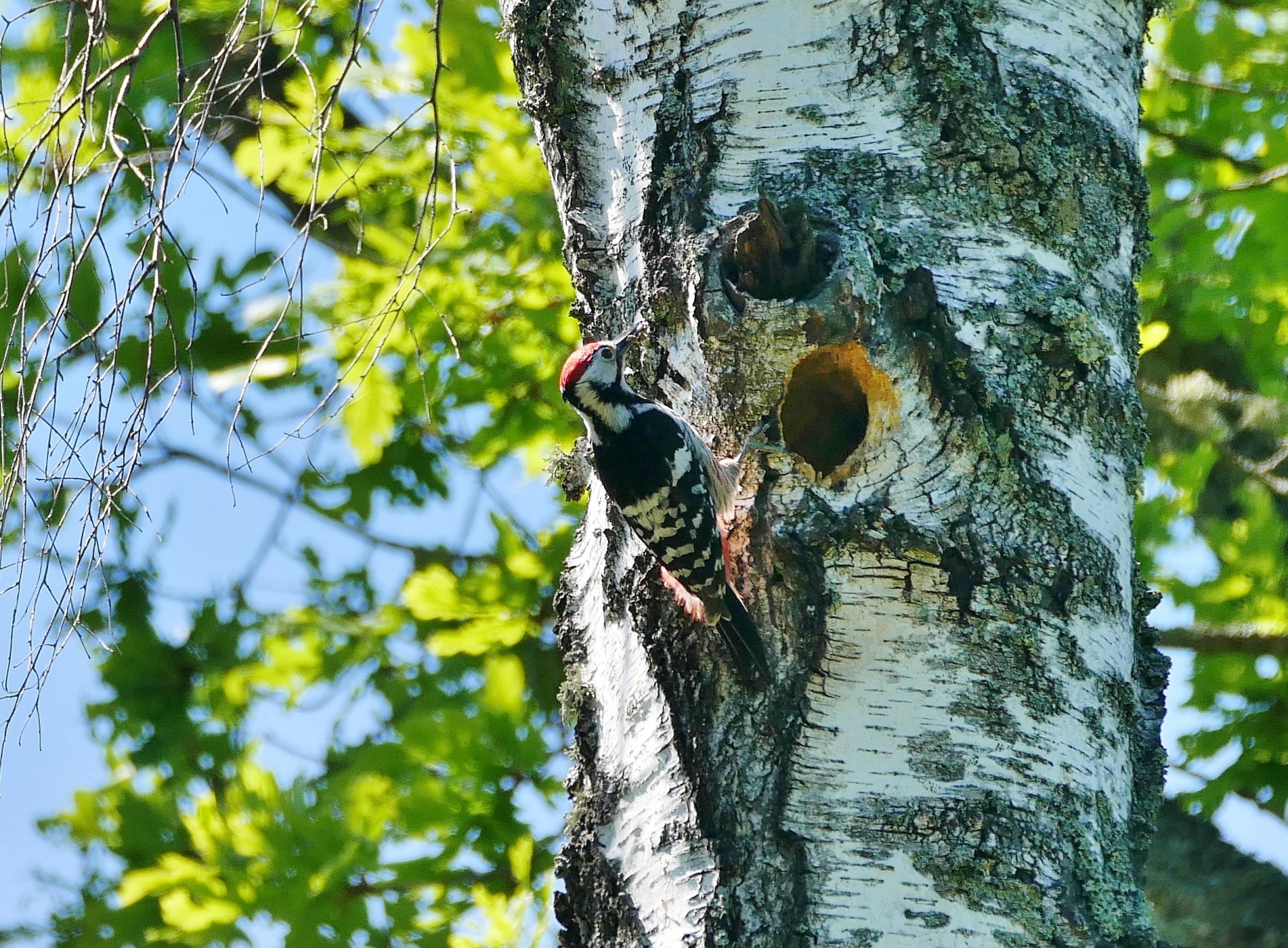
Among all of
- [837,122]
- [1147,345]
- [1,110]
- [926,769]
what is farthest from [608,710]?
[1147,345]

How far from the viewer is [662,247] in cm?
243

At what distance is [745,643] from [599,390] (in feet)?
4.36

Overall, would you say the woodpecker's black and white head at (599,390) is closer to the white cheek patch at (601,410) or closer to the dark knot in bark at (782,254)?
the white cheek patch at (601,410)

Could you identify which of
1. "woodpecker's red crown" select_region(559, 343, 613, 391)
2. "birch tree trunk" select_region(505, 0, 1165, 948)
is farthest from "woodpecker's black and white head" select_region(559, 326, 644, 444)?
"birch tree trunk" select_region(505, 0, 1165, 948)

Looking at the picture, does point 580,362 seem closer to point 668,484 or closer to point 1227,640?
point 668,484

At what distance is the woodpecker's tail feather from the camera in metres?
2.14

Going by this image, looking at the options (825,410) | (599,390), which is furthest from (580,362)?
(825,410)

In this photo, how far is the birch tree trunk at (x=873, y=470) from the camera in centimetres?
200

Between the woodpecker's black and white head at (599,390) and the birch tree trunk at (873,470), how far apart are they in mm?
139

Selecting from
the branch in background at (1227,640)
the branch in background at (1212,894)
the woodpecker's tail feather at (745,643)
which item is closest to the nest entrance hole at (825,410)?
the woodpecker's tail feather at (745,643)

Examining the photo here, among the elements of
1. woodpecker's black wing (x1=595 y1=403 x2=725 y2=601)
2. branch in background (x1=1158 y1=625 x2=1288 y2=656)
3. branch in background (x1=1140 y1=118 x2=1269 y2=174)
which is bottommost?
woodpecker's black wing (x1=595 y1=403 x2=725 y2=601)

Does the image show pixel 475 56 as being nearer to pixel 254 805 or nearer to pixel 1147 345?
pixel 1147 345

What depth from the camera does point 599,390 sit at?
335 centimetres

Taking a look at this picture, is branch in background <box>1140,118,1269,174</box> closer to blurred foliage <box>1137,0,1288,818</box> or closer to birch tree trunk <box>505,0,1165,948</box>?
blurred foliage <box>1137,0,1288,818</box>
